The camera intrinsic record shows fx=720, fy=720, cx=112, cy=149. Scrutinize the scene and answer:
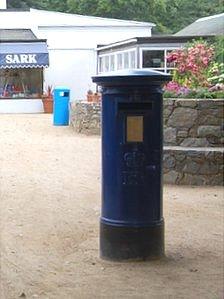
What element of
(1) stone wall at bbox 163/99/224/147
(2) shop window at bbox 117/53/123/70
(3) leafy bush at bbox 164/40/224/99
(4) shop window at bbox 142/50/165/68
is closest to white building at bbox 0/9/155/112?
(2) shop window at bbox 117/53/123/70

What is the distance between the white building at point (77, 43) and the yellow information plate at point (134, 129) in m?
25.1

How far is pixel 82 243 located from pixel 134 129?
1.39 m

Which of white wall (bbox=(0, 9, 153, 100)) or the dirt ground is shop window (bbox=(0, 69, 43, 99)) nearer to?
white wall (bbox=(0, 9, 153, 100))

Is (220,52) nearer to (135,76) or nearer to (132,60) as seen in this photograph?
(135,76)

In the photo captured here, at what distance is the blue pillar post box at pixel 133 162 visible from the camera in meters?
5.89

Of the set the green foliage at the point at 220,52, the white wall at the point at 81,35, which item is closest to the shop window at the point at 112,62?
the white wall at the point at 81,35

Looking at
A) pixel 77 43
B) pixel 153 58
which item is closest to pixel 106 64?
pixel 77 43

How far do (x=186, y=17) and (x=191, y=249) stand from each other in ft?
144

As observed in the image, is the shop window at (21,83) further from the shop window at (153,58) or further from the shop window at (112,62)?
the shop window at (153,58)

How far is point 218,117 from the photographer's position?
10.6 m

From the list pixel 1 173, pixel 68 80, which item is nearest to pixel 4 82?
pixel 68 80

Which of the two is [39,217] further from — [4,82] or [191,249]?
[4,82]

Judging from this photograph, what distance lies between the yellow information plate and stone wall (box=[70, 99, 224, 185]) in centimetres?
416

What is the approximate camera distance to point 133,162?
19.3 feet
